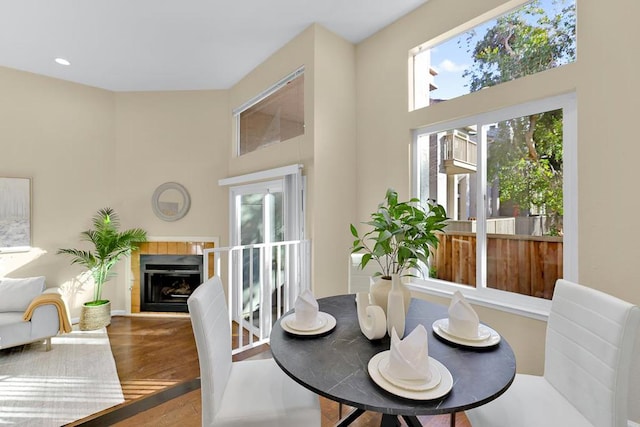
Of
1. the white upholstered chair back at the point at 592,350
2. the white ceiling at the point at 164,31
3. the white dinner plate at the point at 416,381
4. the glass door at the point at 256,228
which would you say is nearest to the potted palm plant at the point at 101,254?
the glass door at the point at 256,228

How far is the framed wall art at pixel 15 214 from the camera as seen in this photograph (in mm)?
3365

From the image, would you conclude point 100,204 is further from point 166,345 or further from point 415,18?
point 415,18

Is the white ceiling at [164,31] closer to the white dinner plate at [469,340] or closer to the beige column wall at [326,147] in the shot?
the beige column wall at [326,147]

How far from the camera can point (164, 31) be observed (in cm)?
280

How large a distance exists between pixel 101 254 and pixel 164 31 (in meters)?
2.77

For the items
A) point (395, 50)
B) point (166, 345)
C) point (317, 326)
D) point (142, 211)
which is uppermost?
point (395, 50)

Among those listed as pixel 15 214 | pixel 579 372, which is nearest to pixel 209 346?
pixel 579 372

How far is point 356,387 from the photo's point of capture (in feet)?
2.96

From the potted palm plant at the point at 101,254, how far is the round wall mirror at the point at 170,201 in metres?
0.41

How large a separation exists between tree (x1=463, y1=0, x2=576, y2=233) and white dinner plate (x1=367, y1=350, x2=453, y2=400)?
4.89ft

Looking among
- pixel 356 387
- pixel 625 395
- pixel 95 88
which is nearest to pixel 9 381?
pixel 356 387

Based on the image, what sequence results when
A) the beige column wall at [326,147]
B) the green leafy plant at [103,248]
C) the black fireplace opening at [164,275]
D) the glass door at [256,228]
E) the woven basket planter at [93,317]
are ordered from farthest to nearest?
1. the black fireplace opening at [164,275]
2. the green leafy plant at [103,248]
3. the woven basket planter at [93,317]
4. the glass door at [256,228]
5. the beige column wall at [326,147]

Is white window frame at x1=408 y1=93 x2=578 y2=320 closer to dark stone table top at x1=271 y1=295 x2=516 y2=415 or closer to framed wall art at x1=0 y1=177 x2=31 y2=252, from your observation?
dark stone table top at x1=271 y1=295 x2=516 y2=415

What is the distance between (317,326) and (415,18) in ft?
8.57
